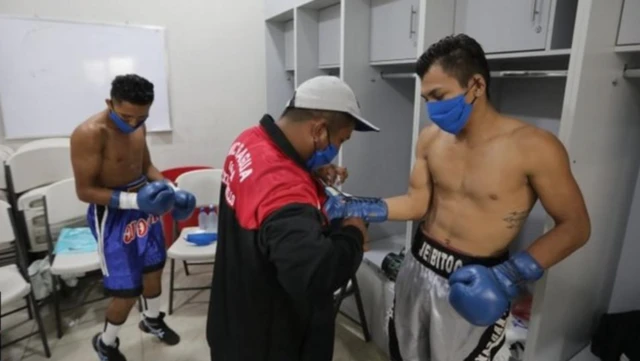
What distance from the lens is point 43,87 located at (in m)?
2.77

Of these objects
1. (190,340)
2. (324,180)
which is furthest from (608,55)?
(190,340)

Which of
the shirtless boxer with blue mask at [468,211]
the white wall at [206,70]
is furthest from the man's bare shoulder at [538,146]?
the white wall at [206,70]

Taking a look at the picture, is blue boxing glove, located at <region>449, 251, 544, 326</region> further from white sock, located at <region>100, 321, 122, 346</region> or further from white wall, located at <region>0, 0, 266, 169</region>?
white wall, located at <region>0, 0, 266, 169</region>

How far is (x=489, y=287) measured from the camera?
1.14 m

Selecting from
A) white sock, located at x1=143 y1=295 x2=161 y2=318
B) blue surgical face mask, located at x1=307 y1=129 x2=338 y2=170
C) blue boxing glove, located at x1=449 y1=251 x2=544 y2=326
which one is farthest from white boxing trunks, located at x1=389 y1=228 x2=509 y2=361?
white sock, located at x1=143 y1=295 x2=161 y2=318

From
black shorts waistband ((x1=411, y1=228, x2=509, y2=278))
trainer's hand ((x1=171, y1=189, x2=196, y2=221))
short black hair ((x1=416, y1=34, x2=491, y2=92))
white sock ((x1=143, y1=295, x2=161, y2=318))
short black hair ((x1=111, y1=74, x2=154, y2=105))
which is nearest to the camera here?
short black hair ((x1=416, y1=34, x2=491, y2=92))

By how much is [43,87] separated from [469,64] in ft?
9.44

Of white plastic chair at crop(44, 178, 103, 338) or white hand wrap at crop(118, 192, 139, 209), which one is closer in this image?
white hand wrap at crop(118, 192, 139, 209)

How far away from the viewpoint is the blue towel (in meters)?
2.39

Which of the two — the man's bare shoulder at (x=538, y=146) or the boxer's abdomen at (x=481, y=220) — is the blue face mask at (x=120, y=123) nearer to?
the boxer's abdomen at (x=481, y=220)

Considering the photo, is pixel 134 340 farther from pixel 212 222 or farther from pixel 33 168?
pixel 33 168

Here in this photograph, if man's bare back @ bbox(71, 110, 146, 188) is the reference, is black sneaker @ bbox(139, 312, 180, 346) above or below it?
below

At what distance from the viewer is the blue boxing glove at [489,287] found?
112cm

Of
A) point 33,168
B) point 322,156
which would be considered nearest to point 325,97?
point 322,156
